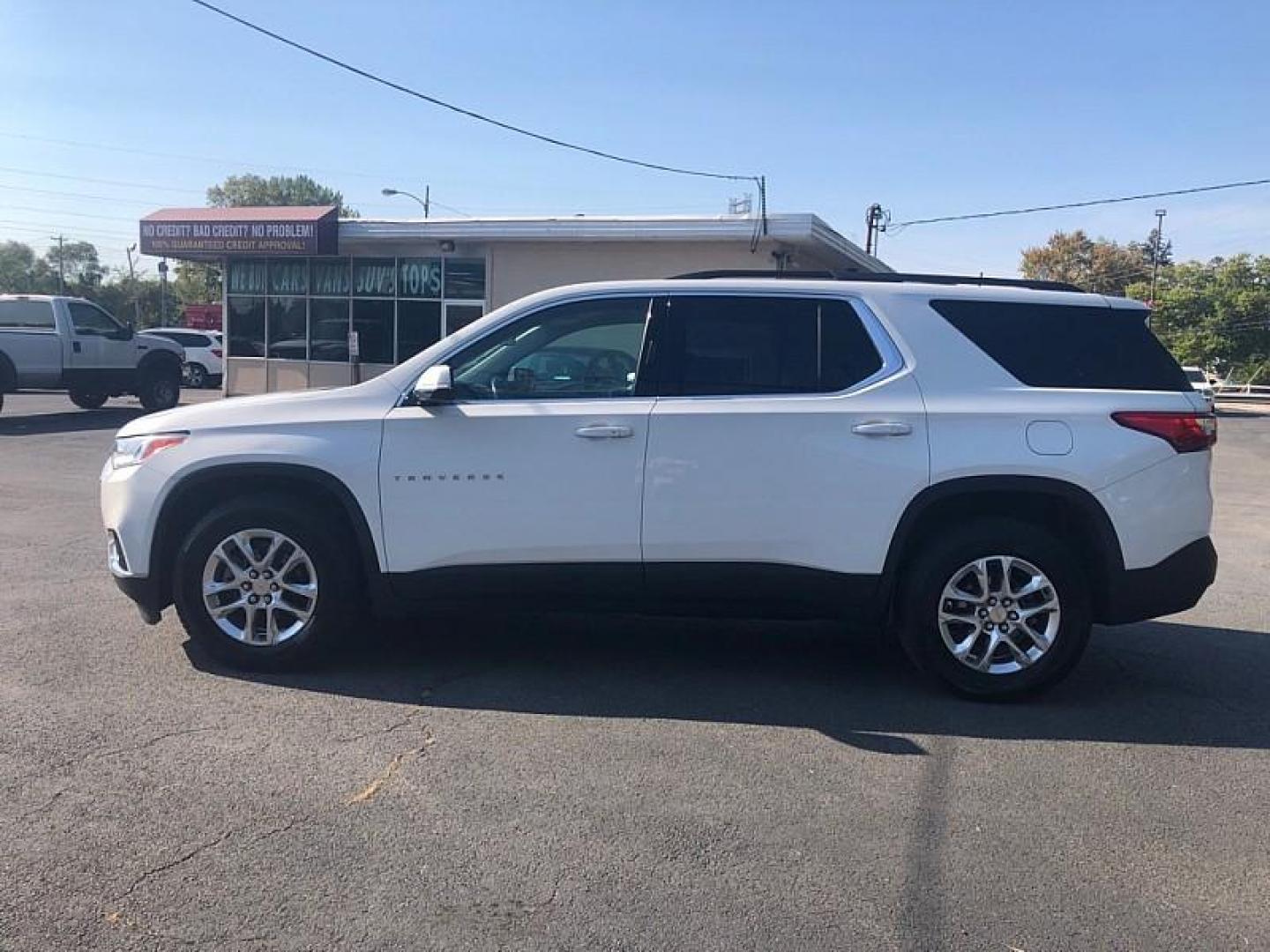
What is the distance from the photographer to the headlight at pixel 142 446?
518 centimetres

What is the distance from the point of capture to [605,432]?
16.3 ft

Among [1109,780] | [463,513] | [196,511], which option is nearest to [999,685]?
[1109,780]

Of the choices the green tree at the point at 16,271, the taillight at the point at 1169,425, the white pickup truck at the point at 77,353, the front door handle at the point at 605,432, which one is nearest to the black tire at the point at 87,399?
the white pickup truck at the point at 77,353

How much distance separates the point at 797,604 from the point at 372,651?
2222 millimetres

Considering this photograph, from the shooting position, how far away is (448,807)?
150 inches

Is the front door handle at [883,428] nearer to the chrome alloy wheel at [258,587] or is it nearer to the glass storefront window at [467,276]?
the chrome alloy wheel at [258,587]

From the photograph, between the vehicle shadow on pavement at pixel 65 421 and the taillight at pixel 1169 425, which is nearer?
the taillight at pixel 1169 425

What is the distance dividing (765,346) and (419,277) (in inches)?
768

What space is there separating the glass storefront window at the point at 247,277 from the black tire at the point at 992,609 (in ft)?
74.6

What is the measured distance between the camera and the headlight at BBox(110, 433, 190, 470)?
5.18 metres

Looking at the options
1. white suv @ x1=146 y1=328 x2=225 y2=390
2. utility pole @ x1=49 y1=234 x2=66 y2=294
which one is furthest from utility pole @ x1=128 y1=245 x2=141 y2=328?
white suv @ x1=146 y1=328 x2=225 y2=390

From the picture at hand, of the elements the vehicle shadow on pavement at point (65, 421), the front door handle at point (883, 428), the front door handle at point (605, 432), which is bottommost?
the vehicle shadow on pavement at point (65, 421)

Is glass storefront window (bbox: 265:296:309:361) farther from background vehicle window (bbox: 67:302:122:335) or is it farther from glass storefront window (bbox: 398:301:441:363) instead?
background vehicle window (bbox: 67:302:122:335)

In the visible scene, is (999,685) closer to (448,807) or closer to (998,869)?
(998,869)
